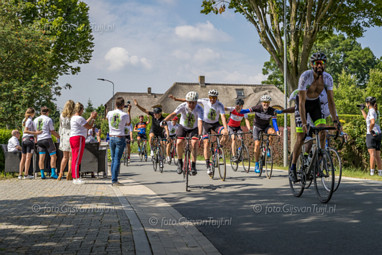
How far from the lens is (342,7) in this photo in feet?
50.3

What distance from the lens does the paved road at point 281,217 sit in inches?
165

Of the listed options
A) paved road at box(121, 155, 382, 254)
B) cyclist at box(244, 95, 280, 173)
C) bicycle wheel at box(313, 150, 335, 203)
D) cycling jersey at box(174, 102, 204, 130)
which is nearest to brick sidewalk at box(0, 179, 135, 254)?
paved road at box(121, 155, 382, 254)

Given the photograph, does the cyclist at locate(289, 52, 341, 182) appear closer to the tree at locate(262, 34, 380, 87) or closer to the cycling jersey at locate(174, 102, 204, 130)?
the cycling jersey at locate(174, 102, 204, 130)

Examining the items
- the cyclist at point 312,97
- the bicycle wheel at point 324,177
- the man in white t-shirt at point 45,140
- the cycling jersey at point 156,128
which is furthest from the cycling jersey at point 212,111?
the cycling jersey at point 156,128

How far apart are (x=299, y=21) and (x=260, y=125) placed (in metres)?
6.26

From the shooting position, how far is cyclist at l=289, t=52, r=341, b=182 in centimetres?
654

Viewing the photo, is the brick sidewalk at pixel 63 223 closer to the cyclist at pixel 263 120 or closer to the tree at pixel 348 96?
the cyclist at pixel 263 120

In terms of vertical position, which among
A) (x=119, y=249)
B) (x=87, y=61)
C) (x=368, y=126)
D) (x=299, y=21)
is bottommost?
(x=119, y=249)

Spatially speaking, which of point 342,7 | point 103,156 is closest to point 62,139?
point 103,156

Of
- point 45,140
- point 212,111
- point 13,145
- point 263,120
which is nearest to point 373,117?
point 263,120

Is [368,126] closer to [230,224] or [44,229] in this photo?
[230,224]

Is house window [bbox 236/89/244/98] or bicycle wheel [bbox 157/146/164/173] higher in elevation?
house window [bbox 236/89/244/98]

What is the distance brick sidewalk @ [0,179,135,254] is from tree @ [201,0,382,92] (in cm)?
953

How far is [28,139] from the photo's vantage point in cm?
1177
